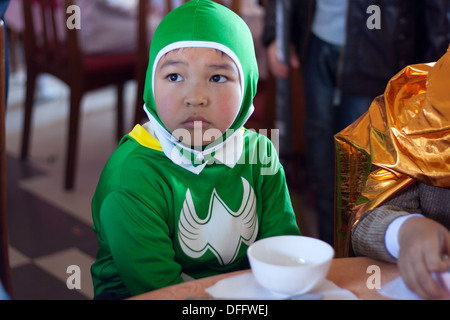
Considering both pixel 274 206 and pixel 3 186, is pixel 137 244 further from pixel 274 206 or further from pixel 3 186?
pixel 3 186

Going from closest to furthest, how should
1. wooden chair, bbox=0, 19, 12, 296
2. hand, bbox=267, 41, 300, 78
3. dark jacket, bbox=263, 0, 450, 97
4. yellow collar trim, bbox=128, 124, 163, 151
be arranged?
yellow collar trim, bbox=128, 124, 163, 151
wooden chair, bbox=0, 19, 12, 296
dark jacket, bbox=263, 0, 450, 97
hand, bbox=267, 41, 300, 78

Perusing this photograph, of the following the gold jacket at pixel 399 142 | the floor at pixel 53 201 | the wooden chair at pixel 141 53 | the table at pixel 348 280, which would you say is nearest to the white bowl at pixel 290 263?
the table at pixel 348 280

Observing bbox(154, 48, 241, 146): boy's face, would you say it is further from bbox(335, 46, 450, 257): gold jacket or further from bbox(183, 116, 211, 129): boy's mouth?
bbox(335, 46, 450, 257): gold jacket

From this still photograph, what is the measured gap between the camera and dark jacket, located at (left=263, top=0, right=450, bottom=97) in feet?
5.84

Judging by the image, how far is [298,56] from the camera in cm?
206

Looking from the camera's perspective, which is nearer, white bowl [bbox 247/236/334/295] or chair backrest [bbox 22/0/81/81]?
white bowl [bbox 247/236/334/295]

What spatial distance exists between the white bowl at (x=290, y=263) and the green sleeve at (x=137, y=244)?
0.24m

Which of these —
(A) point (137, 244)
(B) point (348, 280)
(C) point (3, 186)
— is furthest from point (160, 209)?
(C) point (3, 186)

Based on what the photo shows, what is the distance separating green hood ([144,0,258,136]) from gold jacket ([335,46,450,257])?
8.0 inches

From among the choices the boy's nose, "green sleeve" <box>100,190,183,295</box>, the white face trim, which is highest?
the white face trim

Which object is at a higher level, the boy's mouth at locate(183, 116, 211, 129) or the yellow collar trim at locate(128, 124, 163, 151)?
the boy's mouth at locate(183, 116, 211, 129)

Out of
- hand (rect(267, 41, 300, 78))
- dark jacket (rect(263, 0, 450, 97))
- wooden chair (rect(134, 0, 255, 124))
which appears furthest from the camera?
wooden chair (rect(134, 0, 255, 124))

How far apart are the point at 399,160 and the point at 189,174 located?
0.34 meters

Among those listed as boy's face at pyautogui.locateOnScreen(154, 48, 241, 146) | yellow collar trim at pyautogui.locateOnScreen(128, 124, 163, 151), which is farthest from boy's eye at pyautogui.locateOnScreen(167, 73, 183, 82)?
yellow collar trim at pyautogui.locateOnScreen(128, 124, 163, 151)
